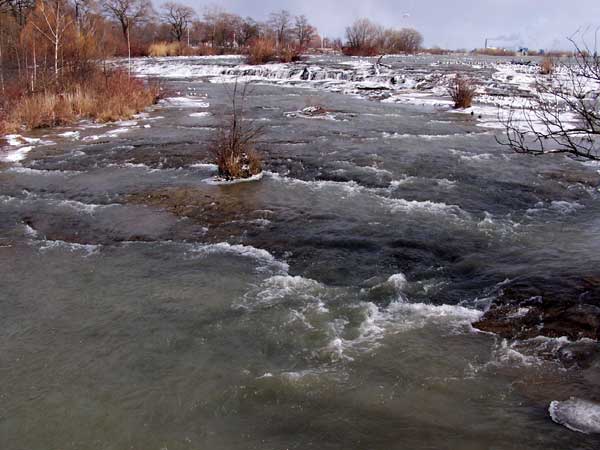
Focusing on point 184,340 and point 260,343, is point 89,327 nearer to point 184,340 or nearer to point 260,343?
point 184,340

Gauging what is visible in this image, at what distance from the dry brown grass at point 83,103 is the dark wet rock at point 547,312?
13.4 meters

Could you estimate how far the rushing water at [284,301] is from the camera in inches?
144

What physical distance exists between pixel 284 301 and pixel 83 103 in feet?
44.6

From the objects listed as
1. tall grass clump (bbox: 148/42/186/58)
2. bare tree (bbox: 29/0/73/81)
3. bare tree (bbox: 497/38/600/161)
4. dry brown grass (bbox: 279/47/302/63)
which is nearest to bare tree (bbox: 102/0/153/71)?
tall grass clump (bbox: 148/42/186/58)

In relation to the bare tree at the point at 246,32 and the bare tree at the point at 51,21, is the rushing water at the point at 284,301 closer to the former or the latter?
the bare tree at the point at 51,21

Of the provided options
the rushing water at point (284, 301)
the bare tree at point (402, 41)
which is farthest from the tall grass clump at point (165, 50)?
the rushing water at point (284, 301)

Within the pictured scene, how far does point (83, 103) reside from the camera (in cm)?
1616

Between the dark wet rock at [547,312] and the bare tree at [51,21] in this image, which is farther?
the bare tree at [51,21]

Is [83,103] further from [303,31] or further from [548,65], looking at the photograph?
[303,31]

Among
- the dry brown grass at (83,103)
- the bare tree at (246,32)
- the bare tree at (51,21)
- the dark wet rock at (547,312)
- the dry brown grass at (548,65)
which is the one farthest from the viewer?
the bare tree at (246,32)

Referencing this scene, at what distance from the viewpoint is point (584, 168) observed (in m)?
10.8

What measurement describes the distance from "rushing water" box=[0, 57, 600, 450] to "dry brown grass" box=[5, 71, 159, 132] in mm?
4331

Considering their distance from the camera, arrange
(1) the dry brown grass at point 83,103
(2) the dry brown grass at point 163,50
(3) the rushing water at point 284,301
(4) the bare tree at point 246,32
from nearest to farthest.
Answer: (3) the rushing water at point 284,301 → (1) the dry brown grass at point 83,103 → (2) the dry brown grass at point 163,50 → (4) the bare tree at point 246,32

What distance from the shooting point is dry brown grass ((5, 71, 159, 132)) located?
48.0 feet
